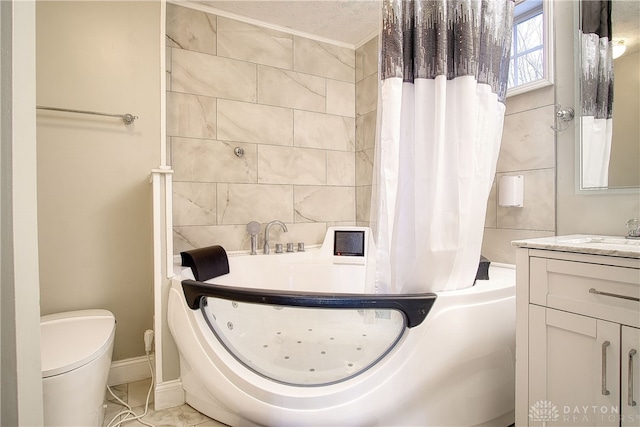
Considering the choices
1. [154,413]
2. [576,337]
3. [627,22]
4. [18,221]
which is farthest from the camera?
[154,413]

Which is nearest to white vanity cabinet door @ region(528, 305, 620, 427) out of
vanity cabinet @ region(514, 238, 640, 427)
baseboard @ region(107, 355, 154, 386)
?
vanity cabinet @ region(514, 238, 640, 427)

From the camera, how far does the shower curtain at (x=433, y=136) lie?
117 centimetres

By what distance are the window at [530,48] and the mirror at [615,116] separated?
128 mm

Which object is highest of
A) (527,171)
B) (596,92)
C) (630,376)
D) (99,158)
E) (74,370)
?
(596,92)

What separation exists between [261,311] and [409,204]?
75cm

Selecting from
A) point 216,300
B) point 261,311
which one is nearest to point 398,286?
point 261,311

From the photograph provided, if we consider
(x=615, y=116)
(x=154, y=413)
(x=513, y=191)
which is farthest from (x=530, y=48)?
(x=154, y=413)

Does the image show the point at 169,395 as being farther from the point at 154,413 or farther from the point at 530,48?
the point at 530,48

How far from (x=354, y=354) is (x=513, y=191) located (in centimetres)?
118

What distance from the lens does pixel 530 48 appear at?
1.63 meters

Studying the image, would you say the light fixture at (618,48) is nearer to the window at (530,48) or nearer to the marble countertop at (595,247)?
the window at (530,48)

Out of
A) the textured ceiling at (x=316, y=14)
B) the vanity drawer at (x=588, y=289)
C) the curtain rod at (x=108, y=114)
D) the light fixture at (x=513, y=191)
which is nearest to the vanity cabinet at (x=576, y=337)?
the vanity drawer at (x=588, y=289)

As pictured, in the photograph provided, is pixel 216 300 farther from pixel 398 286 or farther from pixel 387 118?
pixel 387 118

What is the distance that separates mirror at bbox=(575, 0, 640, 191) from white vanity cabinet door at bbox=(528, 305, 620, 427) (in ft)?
2.44
